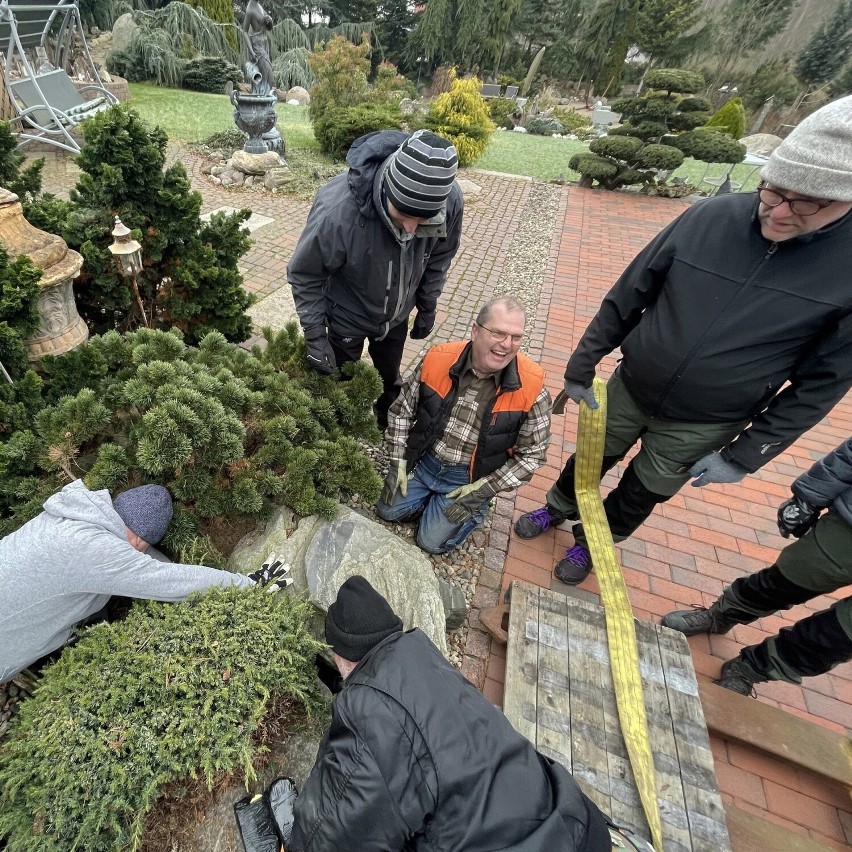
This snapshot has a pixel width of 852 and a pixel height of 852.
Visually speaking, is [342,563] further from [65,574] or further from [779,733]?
[779,733]

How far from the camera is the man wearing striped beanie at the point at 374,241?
214cm

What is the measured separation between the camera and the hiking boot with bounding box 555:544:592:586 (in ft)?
9.60

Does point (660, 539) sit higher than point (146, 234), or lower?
lower

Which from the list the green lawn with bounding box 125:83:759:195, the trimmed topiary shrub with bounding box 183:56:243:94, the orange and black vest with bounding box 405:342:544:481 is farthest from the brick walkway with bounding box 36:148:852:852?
the trimmed topiary shrub with bounding box 183:56:243:94

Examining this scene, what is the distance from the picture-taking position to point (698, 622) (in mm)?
2740

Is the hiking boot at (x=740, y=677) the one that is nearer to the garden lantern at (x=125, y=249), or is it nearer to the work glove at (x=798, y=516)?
the work glove at (x=798, y=516)

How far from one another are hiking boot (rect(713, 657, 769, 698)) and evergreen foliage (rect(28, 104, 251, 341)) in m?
3.70

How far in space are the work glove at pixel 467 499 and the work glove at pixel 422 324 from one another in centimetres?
118

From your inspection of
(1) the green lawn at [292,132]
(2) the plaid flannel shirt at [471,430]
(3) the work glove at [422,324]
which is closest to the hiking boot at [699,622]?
(2) the plaid flannel shirt at [471,430]

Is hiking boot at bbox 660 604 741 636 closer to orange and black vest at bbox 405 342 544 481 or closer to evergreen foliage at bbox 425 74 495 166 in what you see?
orange and black vest at bbox 405 342 544 481

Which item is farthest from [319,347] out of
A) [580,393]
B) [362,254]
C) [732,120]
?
[732,120]

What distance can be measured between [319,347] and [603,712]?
90.1 inches

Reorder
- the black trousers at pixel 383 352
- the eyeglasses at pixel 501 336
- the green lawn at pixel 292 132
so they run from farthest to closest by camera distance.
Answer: the green lawn at pixel 292 132, the black trousers at pixel 383 352, the eyeglasses at pixel 501 336

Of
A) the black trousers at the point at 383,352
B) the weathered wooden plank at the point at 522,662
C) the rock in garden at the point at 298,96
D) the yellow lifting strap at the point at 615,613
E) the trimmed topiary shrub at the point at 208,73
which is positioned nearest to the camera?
the yellow lifting strap at the point at 615,613
